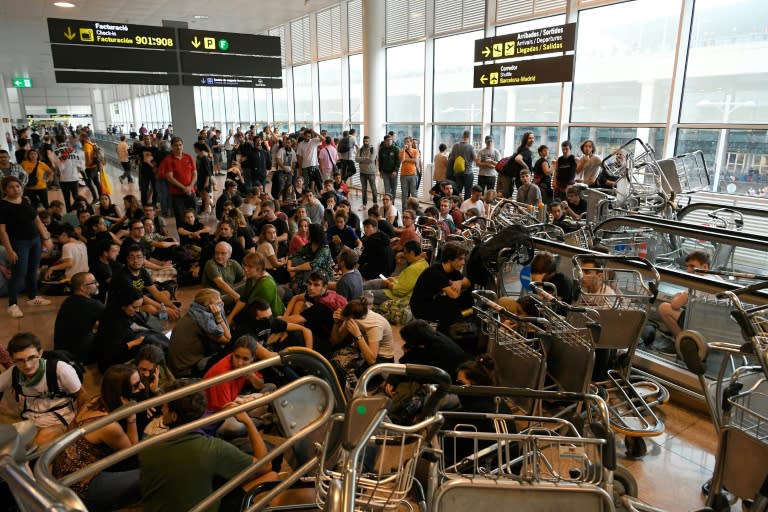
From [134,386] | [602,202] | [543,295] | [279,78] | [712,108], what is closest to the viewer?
[134,386]

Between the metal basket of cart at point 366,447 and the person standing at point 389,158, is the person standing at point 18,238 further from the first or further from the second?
the person standing at point 389,158

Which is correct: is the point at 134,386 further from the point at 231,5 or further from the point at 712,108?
the point at 231,5

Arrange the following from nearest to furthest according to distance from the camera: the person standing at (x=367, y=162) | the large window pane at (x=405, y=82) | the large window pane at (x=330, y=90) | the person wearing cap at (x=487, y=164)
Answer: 1. the person wearing cap at (x=487, y=164)
2. the person standing at (x=367, y=162)
3. the large window pane at (x=405, y=82)
4. the large window pane at (x=330, y=90)

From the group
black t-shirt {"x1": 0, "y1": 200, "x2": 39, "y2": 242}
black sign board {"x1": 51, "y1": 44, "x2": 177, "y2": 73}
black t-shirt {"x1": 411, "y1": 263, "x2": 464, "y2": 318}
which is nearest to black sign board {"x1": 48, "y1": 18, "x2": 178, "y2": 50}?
black sign board {"x1": 51, "y1": 44, "x2": 177, "y2": 73}

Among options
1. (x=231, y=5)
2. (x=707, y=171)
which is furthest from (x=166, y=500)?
(x=231, y=5)

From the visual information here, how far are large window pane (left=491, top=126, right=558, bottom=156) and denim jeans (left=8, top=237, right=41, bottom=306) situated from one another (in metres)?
9.58

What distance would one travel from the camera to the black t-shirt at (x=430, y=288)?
5.11m

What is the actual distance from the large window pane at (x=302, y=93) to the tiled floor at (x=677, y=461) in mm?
18317

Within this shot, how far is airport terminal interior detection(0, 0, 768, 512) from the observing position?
86.7 inches

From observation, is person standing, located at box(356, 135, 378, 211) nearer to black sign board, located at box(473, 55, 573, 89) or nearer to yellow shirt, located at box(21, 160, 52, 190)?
black sign board, located at box(473, 55, 573, 89)

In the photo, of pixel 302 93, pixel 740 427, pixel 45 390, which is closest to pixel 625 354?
pixel 740 427

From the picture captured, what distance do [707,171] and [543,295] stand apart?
6.97m

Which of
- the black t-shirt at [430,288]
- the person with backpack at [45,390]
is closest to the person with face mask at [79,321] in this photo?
the person with backpack at [45,390]

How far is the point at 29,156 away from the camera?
10500 millimetres
